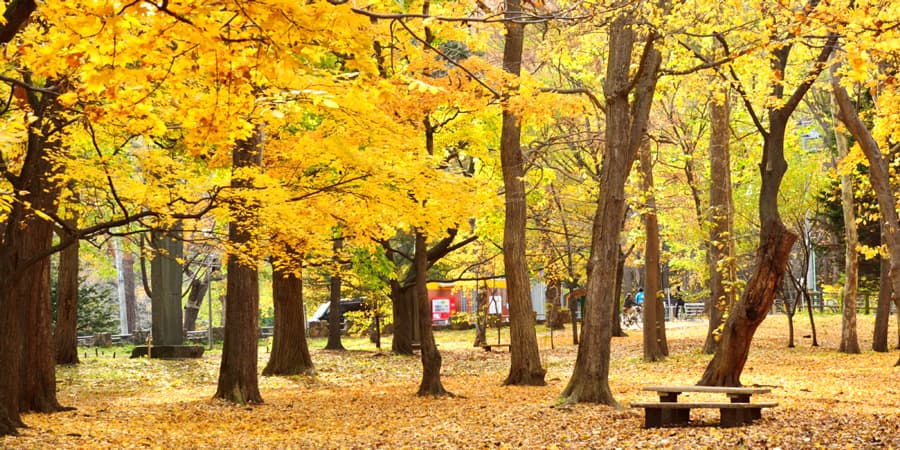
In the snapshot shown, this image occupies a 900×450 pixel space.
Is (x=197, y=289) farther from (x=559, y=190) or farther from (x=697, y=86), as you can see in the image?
(x=697, y=86)

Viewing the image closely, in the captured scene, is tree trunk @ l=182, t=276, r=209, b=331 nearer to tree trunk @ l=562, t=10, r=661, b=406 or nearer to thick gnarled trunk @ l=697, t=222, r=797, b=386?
tree trunk @ l=562, t=10, r=661, b=406

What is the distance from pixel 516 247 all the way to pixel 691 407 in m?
7.38

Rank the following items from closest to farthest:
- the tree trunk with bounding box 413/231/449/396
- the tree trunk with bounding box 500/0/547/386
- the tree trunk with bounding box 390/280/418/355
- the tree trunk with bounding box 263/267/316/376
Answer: the tree trunk with bounding box 413/231/449/396 < the tree trunk with bounding box 500/0/547/386 < the tree trunk with bounding box 263/267/316/376 < the tree trunk with bounding box 390/280/418/355

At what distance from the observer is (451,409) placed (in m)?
13.5

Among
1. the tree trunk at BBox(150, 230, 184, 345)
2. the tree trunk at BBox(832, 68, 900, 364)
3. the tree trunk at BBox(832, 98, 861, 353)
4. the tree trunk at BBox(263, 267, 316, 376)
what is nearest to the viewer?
the tree trunk at BBox(832, 68, 900, 364)

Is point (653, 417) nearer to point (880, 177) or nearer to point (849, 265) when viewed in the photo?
point (880, 177)

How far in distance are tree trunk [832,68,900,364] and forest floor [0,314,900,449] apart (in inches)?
79.7

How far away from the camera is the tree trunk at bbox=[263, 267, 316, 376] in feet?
67.4

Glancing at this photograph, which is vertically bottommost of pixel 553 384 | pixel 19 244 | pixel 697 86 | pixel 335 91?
pixel 553 384

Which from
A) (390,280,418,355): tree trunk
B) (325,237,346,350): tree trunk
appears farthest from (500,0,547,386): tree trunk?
(325,237,346,350): tree trunk

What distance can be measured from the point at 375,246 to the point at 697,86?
10029 millimetres

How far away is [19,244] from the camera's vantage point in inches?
406

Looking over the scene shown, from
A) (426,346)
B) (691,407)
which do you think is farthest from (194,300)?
(691,407)

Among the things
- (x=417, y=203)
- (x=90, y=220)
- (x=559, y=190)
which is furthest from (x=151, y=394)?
(x=559, y=190)
